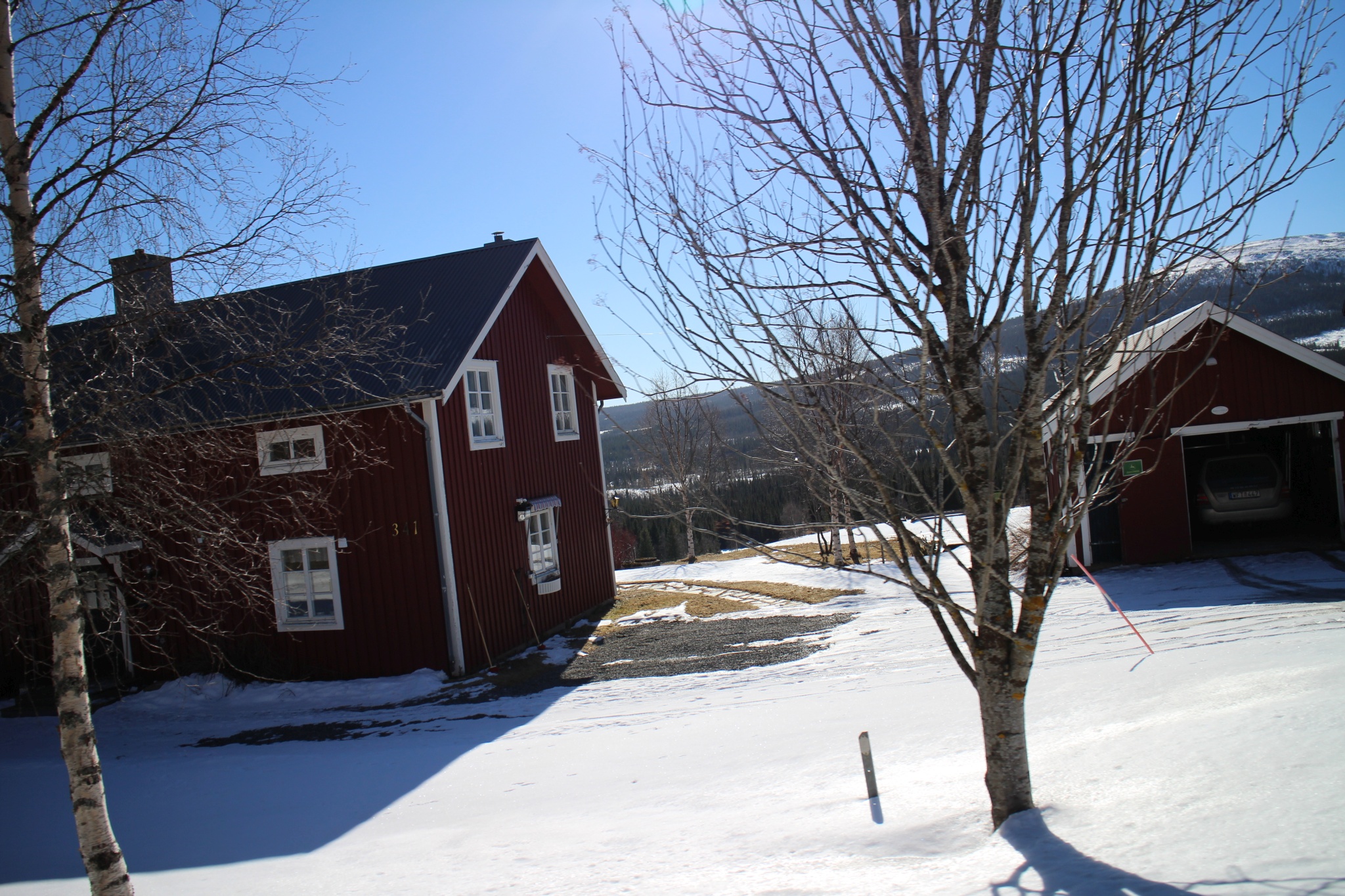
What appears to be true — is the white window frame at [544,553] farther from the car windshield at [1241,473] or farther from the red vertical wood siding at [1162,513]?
the car windshield at [1241,473]

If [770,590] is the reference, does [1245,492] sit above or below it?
above

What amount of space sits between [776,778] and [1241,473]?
42.6 feet

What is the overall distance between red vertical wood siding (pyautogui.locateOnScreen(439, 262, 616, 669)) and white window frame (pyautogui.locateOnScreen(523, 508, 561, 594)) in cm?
16

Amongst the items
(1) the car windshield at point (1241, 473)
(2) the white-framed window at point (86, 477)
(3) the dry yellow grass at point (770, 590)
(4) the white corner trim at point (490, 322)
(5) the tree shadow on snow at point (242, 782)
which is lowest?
(3) the dry yellow grass at point (770, 590)

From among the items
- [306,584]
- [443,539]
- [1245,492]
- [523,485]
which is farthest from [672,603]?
[1245,492]

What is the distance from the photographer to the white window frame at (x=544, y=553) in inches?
567

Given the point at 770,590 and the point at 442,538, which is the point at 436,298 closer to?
the point at 442,538

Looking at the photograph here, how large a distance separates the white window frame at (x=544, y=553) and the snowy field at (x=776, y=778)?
9.75 ft

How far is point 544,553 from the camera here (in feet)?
49.6

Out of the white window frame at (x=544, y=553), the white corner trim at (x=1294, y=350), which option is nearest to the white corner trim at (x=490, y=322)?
the white window frame at (x=544, y=553)

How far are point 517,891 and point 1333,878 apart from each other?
3688 mm

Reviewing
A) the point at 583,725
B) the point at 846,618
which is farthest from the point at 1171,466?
the point at 583,725

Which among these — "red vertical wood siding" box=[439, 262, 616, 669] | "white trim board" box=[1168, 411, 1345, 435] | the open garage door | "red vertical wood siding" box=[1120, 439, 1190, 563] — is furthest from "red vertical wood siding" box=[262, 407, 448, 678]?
the open garage door

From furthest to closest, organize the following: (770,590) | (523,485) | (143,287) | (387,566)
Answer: (770,590), (523,485), (387,566), (143,287)
